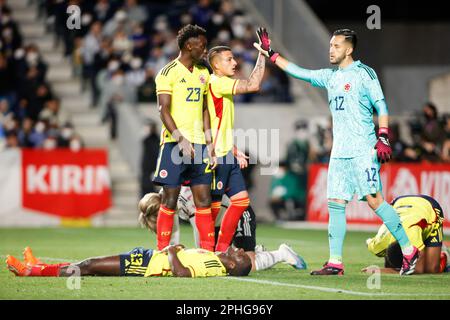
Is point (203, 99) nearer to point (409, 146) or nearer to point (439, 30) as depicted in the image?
point (409, 146)

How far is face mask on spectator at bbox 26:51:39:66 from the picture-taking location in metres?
23.3

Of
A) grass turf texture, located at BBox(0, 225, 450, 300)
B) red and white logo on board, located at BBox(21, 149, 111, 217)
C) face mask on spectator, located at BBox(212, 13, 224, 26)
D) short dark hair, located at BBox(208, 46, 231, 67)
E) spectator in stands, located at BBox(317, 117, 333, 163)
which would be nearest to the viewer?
grass turf texture, located at BBox(0, 225, 450, 300)

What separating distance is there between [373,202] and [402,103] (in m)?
16.5

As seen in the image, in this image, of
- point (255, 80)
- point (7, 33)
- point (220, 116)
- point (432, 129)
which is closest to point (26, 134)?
point (7, 33)

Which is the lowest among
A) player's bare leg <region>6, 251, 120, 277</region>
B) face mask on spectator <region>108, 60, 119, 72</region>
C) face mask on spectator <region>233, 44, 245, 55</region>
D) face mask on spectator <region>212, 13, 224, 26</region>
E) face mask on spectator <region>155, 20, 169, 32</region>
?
player's bare leg <region>6, 251, 120, 277</region>

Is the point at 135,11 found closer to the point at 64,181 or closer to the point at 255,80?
the point at 64,181

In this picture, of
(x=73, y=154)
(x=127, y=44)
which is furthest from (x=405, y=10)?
(x=73, y=154)

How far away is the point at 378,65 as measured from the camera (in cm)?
2731

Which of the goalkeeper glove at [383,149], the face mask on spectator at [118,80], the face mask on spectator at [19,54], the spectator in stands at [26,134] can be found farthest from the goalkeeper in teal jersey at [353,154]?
the face mask on spectator at [19,54]

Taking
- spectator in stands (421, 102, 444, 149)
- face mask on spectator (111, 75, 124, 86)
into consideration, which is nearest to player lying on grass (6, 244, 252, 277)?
spectator in stands (421, 102, 444, 149)

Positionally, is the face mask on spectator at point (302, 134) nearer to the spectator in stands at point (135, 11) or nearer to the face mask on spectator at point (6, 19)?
the spectator in stands at point (135, 11)

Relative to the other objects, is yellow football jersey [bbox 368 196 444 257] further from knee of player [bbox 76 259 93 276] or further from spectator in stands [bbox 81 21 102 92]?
spectator in stands [bbox 81 21 102 92]

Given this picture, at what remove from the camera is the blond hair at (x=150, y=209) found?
11109 millimetres

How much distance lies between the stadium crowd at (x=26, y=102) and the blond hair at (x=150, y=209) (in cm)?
1039
